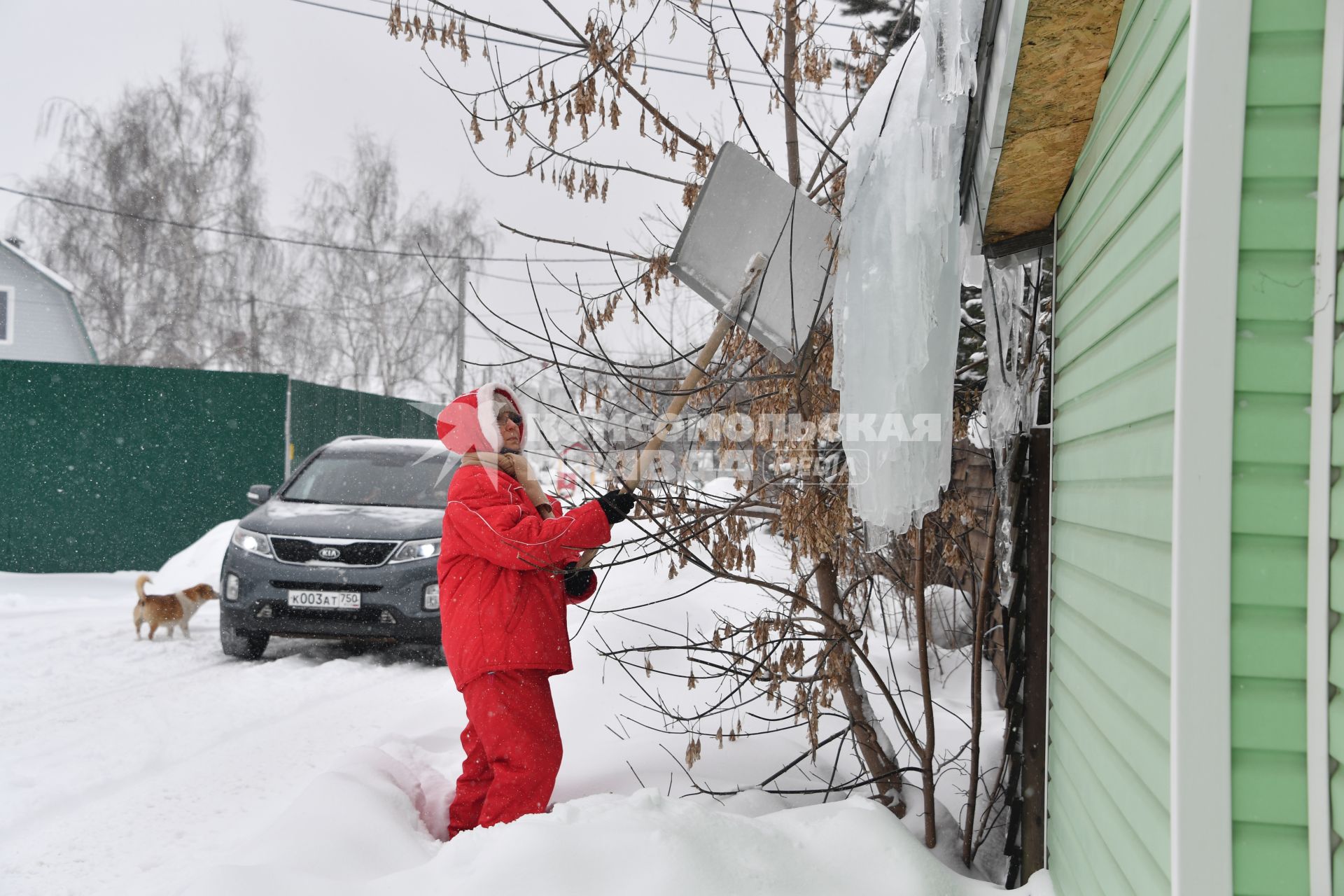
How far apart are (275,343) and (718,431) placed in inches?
1099

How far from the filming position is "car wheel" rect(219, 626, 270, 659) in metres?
6.48

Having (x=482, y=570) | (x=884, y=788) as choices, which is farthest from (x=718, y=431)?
(x=884, y=788)

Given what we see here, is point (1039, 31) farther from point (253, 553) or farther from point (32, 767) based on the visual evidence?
point (253, 553)

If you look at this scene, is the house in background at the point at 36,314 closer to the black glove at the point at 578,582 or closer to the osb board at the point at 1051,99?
the black glove at the point at 578,582

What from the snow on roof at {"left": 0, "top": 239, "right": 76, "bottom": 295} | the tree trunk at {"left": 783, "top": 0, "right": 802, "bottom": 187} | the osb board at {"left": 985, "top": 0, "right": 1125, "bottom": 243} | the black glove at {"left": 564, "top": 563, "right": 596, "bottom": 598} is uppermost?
the snow on roof at {"left": 0, "top": 239, "right": 76, "bottom": 295}

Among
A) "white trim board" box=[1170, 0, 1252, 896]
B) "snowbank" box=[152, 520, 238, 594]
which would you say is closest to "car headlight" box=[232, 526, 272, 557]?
"snowbank" box=[152, 520, 238, 594]

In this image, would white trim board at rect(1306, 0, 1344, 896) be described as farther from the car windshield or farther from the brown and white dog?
the brown and white dog

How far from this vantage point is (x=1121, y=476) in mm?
1909

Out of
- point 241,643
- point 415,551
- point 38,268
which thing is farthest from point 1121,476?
point 38,268

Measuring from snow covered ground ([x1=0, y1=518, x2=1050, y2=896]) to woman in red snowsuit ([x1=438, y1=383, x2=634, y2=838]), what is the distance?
9.8 inches

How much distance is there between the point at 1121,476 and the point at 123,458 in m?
11.1

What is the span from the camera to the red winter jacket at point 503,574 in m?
3.20

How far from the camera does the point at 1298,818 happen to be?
1.37 meters

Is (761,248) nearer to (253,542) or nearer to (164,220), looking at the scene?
(253,542)
